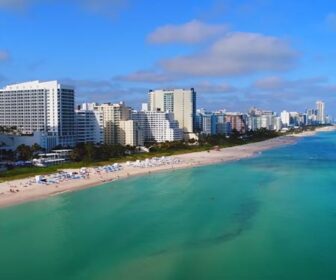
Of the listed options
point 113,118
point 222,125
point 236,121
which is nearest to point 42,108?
point 113,118

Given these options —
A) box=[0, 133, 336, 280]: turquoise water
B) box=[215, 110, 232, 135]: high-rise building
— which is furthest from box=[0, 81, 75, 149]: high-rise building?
box=[215, 110, 232, 135]: high-rise building

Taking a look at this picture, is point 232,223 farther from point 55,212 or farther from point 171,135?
point 171,135

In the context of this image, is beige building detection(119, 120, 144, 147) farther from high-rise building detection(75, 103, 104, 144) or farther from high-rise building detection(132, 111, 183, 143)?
high-rise building detection(132, 111, 183, 143)

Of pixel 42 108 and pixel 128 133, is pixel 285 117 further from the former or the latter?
pixel 42 108

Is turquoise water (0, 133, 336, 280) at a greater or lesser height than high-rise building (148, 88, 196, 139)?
lesser

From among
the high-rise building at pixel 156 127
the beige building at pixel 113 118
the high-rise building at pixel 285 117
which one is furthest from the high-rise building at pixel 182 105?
the high-rise building at pixel 285 117
